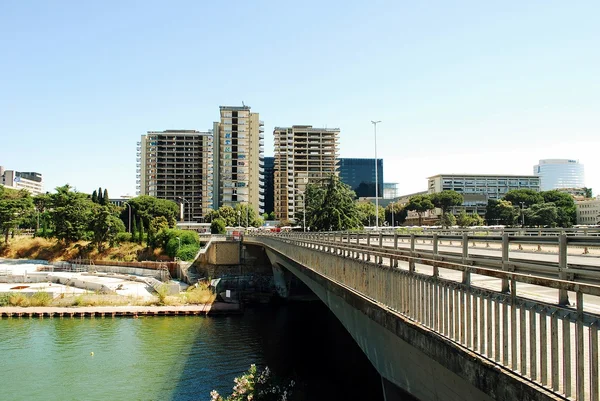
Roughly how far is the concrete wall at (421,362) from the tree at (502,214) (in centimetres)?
9430

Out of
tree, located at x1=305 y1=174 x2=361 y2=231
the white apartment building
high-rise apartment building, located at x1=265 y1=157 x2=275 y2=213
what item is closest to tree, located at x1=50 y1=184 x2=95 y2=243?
tree, located at x1=305 y1=174 x2=361 y2=231

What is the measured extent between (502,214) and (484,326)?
10973cm

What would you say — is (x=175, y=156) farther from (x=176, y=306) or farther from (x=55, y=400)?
(x=55, y=400)

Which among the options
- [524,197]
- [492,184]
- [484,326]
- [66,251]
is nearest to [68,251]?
[66,251]

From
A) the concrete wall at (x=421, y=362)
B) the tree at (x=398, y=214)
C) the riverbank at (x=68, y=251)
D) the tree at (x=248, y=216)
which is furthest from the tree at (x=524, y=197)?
the concrete wall at (x=421, y=362)

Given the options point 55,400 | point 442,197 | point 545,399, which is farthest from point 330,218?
point 442,197

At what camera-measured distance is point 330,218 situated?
62.4 m

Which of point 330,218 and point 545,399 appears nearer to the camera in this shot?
point 545,399

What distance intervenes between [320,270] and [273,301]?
1431 inches

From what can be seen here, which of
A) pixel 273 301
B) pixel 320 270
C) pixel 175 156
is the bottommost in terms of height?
pixel 273 301

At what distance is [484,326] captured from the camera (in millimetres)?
7059

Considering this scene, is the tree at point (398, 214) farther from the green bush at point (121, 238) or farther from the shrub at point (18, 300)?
the shrub at point (18, 300)

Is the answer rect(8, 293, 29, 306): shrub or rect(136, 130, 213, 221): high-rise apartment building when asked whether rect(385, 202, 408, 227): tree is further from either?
rect(8, 293, 29, 306): shrub

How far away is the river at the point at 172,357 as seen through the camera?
25.5 metres
